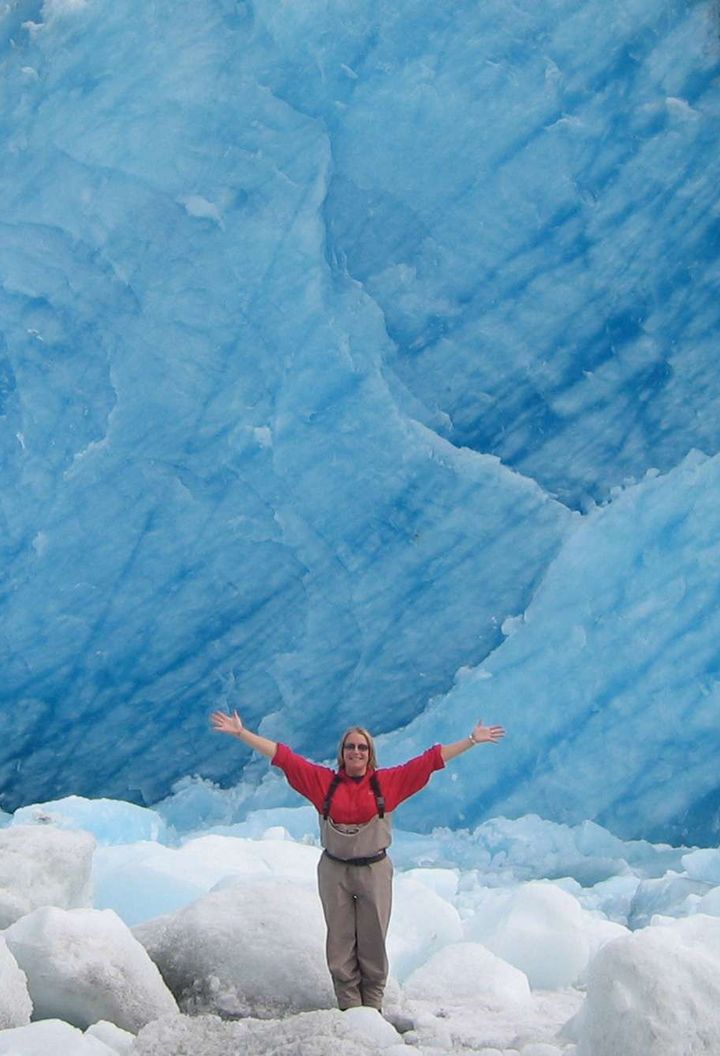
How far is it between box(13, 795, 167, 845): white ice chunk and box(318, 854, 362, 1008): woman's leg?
2.48 metres

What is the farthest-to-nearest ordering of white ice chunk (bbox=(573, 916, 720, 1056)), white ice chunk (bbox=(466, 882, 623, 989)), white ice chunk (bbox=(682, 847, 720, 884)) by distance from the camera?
white ice chunk (bbox=(682, 847, 720, 884)) < white ice chunk (bbox=(466, 882, 623, 989)) < white ice chunk (bbox=(573, 916, 720, 1056))

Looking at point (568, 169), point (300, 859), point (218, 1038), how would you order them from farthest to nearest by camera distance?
1. point (568, 169)
2. point (300, 859)
3. point (218, 1038)

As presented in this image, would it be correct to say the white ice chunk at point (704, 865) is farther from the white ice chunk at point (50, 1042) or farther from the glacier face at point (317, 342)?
the white ice chunk at point (50, 1042)

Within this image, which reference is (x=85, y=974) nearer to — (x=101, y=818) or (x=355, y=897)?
(x=355, y=897)

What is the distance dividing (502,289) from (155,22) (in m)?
1.94

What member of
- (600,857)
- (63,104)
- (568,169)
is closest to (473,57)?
(568,169)

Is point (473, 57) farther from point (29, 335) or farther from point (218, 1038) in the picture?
point (218, 1038)

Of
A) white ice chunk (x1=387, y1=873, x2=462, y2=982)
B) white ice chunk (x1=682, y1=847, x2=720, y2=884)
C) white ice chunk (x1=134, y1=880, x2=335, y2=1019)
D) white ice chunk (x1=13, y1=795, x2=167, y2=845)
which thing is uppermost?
white ice chunk (x1=134, y1=880, x2=335, y2=1019)

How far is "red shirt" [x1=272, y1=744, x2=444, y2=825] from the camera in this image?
2.58m

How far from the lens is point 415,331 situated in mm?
5473

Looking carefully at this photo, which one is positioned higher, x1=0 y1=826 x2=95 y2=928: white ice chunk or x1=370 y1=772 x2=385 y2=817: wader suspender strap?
x1=370 y1=772 x2=385 y2=817: wader suspender strap

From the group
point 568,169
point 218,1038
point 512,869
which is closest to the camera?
point 218,1038

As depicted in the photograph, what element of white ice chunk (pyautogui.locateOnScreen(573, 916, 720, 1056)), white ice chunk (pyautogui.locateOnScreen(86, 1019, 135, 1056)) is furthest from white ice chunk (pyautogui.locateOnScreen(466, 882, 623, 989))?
white ice chunk (pyautogui.locateOnScreen(86, 1019, 135, 1056))

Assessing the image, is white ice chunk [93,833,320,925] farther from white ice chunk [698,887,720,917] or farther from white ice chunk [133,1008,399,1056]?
white ice chunk [698,887,720,917]
